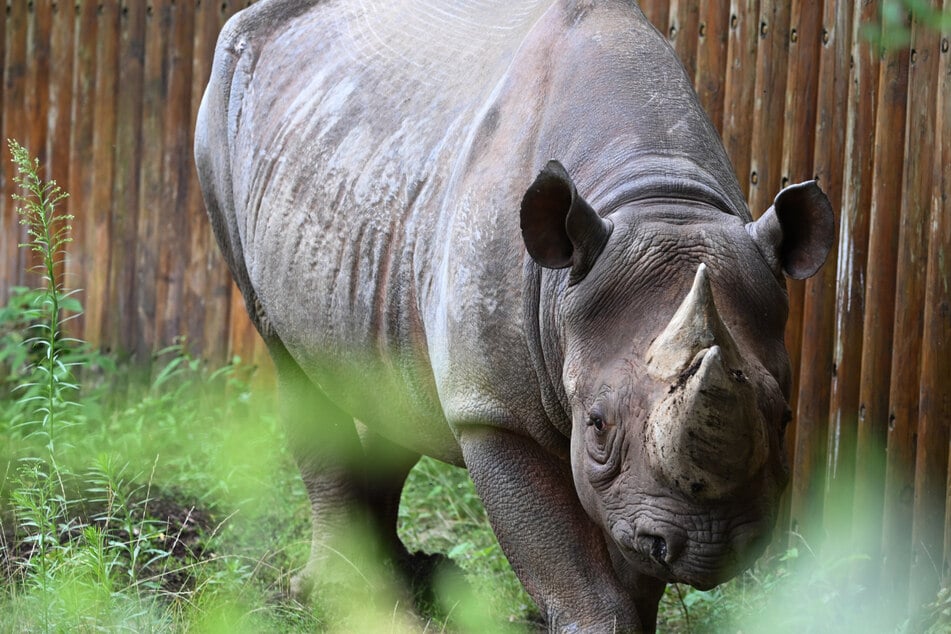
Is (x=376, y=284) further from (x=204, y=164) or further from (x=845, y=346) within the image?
(x=845, y=346)

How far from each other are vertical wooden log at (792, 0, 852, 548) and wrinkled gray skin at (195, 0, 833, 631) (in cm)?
150

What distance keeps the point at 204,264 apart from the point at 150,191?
23.7 inches

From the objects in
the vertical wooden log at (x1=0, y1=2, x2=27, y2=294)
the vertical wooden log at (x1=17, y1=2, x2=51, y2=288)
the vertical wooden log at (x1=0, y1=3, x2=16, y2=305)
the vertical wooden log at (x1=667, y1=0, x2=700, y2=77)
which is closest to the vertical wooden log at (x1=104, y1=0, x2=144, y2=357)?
the vertical wooden log at (x1=17, y1=2, x2=51, y2=288)

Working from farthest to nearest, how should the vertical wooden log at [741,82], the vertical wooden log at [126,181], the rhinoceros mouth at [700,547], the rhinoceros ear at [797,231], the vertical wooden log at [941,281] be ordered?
1. the vertical wooden log at [126,181]
2. the vertical wooden log at [741,82]
3. the vertical wooden log at [941,281]
4. the rhinoceros ear at [797,231]
5. the rhinoceros mouth at [700,547]

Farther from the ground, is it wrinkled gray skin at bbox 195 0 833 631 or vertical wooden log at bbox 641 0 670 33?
vertical wooden log at bbox 641 0 670 33

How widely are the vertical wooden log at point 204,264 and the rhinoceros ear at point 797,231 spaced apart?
517cm

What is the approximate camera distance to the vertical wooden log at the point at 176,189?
8141 mm

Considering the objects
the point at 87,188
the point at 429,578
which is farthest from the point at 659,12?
the point at 87,188

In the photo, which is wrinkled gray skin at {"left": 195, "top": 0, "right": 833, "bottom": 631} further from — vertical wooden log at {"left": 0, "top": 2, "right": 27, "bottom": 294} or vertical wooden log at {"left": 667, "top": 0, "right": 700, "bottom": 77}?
vertical wooden log at {"left": 0, "top": 2, "right": 27, "bottom": 294}

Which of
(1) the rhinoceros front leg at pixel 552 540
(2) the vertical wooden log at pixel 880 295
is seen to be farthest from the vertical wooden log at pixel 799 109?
(1) the rhinoceros front leg at pixel 552 540

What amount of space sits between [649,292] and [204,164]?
288 centimetres

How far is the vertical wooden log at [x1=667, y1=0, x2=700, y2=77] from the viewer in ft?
19.6

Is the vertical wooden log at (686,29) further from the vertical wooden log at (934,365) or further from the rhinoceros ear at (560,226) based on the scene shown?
the rhinoceros ear at (560,226)

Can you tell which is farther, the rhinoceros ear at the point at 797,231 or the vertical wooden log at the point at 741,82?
the vertical wooden log at the point at 741,82
